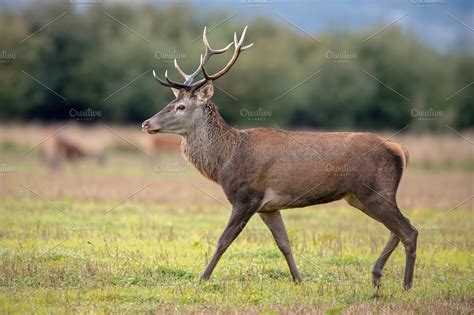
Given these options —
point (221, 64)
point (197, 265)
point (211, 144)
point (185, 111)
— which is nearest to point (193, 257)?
point (197, 265)

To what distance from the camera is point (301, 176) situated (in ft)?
34.2

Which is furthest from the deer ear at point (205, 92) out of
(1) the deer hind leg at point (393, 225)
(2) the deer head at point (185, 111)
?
(1) the deer hind leg at point (393, 225)

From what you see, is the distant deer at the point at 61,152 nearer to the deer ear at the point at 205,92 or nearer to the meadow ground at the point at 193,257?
the meadow ground at the point at 193,257

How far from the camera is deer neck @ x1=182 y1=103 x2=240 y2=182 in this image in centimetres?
1088

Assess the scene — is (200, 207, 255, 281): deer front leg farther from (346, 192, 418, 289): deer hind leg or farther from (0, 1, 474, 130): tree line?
(0, 1, 474, 130): tree line

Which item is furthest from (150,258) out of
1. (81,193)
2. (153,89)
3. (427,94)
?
(427,94)

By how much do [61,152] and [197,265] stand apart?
62.0 feet

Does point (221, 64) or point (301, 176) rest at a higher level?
point (221, 64)

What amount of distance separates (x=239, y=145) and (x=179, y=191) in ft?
34.8

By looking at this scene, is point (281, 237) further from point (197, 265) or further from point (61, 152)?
point (61, 152)

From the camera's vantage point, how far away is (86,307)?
26.9 feet

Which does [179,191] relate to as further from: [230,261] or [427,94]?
[427,94]

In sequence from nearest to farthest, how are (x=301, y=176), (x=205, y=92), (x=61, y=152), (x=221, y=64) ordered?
(x=301, y=176)
(x=205, y=92)
(x=61, y=152)
(x=221, y=64)

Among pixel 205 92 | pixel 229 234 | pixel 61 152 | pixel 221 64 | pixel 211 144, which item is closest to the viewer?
pixel 229 234
